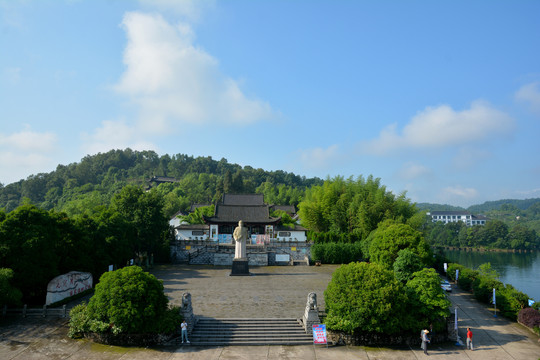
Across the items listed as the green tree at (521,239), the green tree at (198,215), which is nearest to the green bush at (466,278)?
the green tree at (198,215)

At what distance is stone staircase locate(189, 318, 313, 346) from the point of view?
1448 centimetres

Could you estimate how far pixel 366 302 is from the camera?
46.8 ft

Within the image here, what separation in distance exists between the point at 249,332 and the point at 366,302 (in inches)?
199

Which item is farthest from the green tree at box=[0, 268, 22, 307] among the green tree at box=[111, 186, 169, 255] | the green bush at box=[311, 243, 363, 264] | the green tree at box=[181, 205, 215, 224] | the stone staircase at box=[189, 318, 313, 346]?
the green tree at box=[181, 205, 215, 224]

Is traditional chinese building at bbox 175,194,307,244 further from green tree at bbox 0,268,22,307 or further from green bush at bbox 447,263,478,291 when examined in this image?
green tree at bbox 0,268,22,307

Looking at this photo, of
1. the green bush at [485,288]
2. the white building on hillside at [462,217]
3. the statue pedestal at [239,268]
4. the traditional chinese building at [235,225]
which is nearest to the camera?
the green bush at [485,288]

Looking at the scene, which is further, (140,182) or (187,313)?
(140,182)

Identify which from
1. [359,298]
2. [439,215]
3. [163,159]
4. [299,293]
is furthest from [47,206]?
[439,215]

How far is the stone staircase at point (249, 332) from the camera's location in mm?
14484

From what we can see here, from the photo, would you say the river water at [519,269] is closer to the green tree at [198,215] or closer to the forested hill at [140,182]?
the green tree at [198,215]

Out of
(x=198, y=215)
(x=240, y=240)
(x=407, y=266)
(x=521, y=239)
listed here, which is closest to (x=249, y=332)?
(x=407, y=266)

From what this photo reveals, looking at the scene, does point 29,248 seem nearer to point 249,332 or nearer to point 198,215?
point 249,332

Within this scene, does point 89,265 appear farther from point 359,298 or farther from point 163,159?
point 163,159

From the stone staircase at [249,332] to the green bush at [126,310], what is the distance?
1.32 meters
